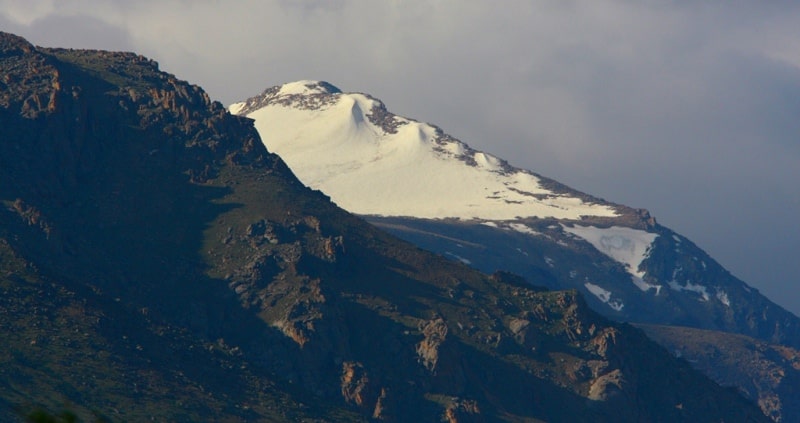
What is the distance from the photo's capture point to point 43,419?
9388 centimetres

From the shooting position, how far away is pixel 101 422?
9450cm

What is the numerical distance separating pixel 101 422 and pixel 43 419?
109 inches
